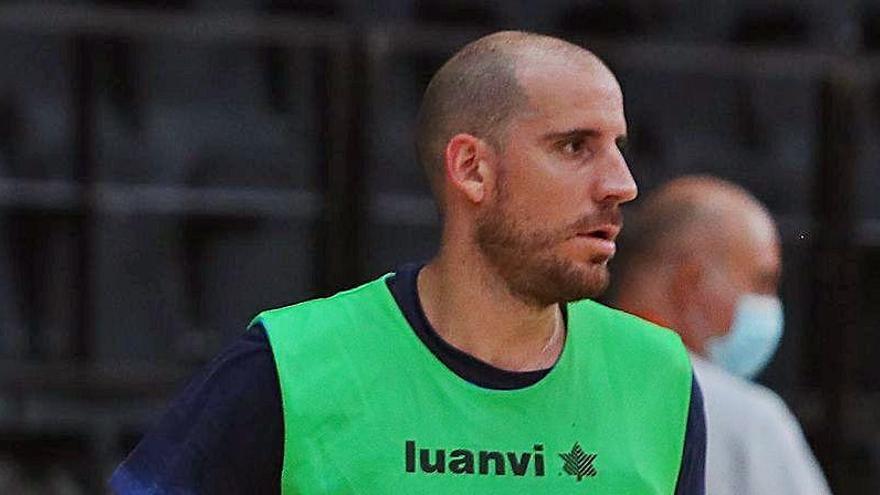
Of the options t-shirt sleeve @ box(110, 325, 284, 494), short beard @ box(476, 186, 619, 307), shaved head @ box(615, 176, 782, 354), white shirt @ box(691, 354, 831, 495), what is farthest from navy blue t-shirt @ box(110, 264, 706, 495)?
shaved head @ box(615, 176, 782, 354)

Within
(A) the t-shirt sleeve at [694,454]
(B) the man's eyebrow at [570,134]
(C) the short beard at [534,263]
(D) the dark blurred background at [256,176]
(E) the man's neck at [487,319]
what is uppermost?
(B) the man's eyebrow at [570,134]

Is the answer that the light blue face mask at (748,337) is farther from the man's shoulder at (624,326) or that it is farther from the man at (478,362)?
the man at (478,362)

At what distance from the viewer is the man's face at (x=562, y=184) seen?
3.02 m

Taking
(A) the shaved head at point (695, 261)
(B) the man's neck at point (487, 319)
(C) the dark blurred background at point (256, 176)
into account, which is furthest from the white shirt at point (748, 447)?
(C) the dark blurred background at point (256, 176)

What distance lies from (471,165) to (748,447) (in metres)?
1.15

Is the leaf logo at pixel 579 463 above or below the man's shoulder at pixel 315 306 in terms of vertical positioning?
below

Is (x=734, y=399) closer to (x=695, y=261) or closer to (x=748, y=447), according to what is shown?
(x=748, y=447)

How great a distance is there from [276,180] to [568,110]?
3.57 meters

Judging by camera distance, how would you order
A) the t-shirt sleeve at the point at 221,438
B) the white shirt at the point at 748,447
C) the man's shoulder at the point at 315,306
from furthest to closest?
the white shirt at the point at 748,447 < the man's shoulder at the point at 315,306 < the t-shirt sleeve at the point at 221,438

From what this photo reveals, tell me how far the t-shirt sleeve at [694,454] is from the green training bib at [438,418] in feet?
0.05

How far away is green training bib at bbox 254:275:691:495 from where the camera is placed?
118 inches

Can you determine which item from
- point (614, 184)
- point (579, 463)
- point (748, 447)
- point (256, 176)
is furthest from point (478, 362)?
point (256, 176)

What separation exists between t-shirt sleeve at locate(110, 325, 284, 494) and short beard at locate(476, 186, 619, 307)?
1.00 ft

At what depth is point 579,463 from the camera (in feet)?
10.0
